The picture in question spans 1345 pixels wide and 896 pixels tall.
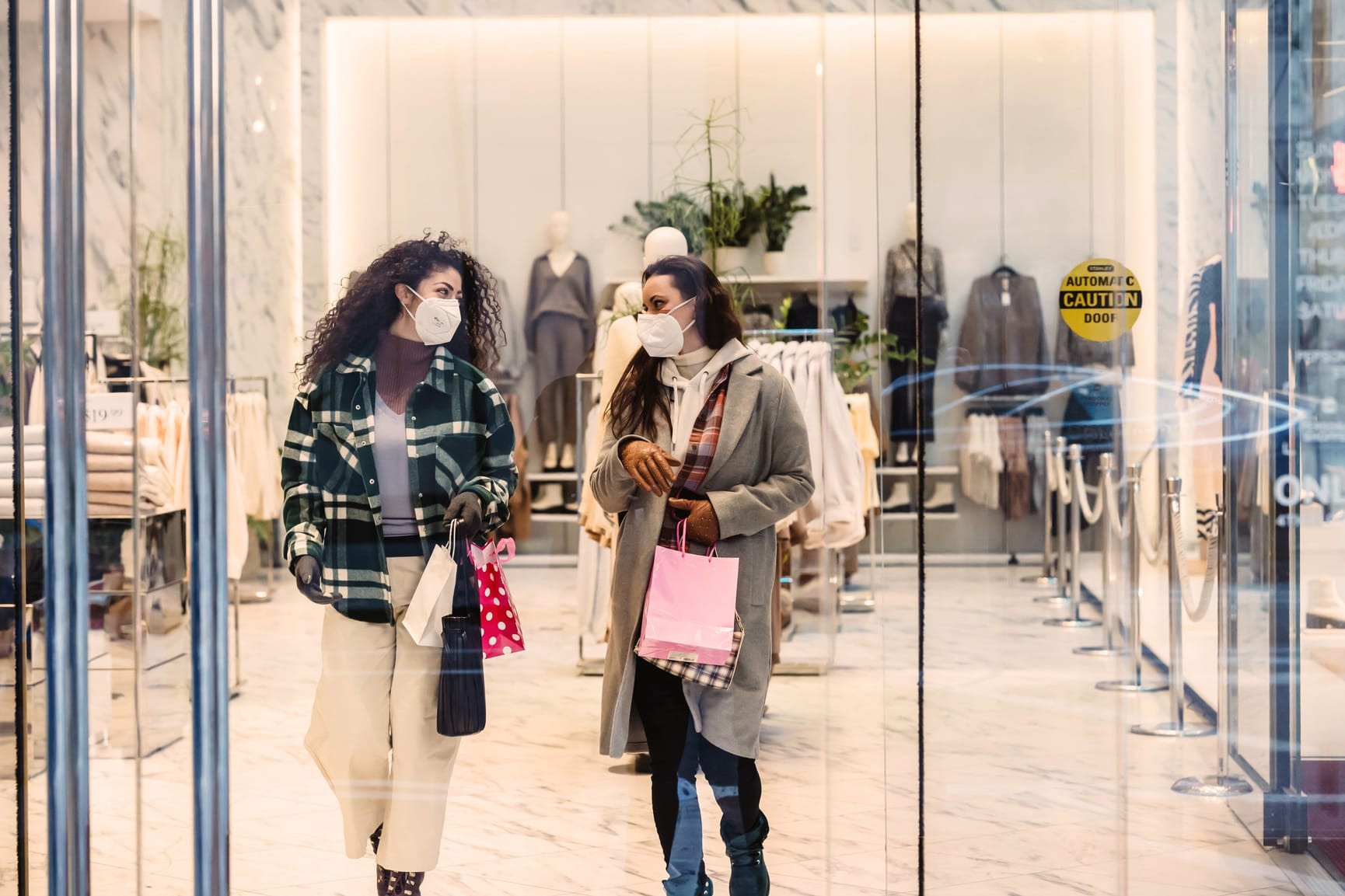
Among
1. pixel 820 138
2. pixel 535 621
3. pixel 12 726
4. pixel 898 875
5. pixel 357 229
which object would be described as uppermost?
pixel 820 138

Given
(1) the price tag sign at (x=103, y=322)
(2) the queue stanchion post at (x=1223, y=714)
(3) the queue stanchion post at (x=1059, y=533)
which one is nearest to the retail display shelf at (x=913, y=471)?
(3) the queue stanchion post at (x=1059, y=533)

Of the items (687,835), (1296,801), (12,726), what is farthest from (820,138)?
(12,726)

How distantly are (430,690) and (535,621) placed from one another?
25cm

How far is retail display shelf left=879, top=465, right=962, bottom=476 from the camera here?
2762 mm

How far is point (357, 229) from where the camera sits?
2672mm

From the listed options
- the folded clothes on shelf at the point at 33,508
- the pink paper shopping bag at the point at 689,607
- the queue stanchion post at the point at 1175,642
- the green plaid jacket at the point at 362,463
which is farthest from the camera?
the queue stanchion post at the point at 1175,642

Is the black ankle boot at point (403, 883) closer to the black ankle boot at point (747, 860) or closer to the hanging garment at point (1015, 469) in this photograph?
the black ankle boot at point (747, 860)

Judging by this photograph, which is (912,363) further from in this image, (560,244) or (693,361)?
(560,244)

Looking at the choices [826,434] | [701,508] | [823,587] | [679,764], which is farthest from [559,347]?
[823,587]

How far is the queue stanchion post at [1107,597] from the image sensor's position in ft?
9.05

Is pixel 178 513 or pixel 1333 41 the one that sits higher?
pixel 1333 41

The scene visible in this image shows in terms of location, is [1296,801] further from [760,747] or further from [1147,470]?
[760,747]

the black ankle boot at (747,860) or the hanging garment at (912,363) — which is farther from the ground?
the hanging garment at (912,363)

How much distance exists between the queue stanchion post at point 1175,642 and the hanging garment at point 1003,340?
373mm
